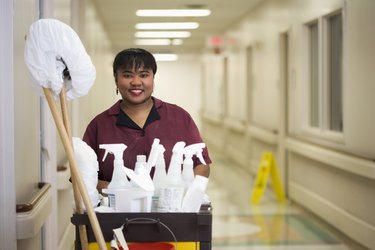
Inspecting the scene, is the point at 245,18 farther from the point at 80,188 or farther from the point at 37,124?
the point at 80,188

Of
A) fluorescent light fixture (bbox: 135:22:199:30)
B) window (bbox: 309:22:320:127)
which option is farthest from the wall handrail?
fluorescent light fixture (bbox: 135:22:199:30)

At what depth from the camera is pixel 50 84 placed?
1.96 metres

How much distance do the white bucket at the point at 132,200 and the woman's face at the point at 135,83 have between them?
51cm

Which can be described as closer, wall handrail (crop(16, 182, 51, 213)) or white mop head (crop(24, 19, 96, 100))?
white mop head (crop(24, 19, 96, 100))

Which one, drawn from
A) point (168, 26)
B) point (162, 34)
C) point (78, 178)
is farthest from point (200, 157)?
point (162, 34)

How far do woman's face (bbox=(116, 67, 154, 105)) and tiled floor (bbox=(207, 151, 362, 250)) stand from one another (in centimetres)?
305

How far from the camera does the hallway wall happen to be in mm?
5062

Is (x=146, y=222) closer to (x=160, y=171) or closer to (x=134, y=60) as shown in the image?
(x=160, y=171)

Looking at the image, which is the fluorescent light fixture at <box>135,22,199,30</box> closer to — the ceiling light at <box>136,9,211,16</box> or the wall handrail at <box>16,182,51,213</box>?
the ceiling light at <box>136,9,211,16</box>

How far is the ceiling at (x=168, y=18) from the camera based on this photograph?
361 inches

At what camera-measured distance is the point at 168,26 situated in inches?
478

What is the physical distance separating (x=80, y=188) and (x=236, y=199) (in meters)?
6.00

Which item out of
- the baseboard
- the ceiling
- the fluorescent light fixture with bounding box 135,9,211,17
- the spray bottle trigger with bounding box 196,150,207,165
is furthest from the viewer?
the fluorescent light fixture with bounding box 135,9,211,17

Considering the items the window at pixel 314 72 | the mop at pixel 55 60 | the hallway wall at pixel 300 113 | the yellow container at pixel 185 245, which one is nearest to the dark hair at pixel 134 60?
the mop at pixel 55 60
